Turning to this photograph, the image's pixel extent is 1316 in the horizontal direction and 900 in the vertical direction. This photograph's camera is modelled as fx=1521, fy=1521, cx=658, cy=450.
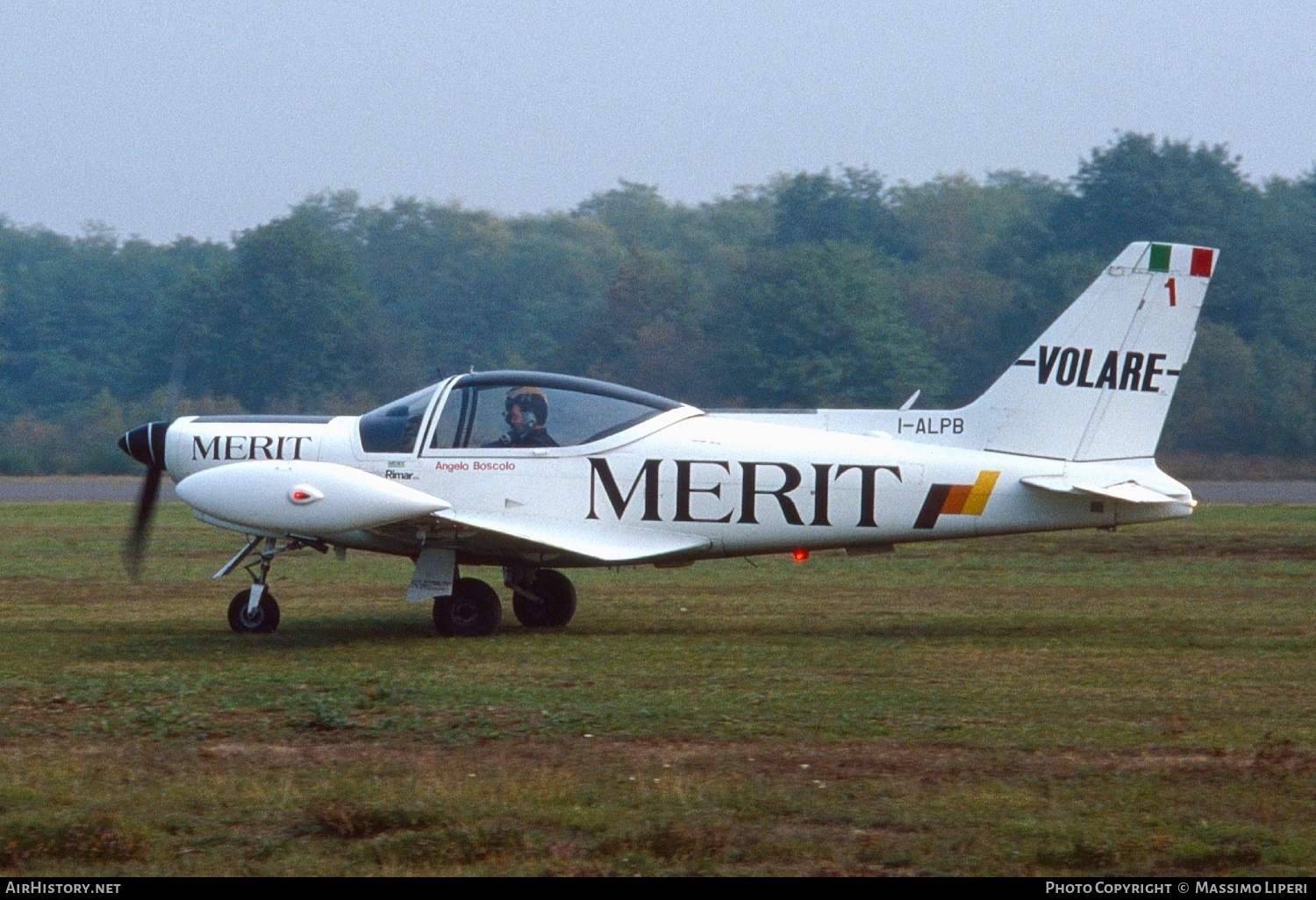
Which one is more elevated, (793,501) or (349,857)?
(793,501)

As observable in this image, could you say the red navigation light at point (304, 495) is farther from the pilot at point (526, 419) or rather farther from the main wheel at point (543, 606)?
the main wheel at point (543, 606)

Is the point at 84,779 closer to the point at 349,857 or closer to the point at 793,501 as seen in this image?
the point at 349,857

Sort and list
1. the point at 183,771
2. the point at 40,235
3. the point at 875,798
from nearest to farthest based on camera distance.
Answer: the point at 875,798
the point at 183,771
the point at 40,235

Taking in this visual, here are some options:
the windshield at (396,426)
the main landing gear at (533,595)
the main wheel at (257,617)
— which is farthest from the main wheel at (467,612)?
the main wheel at (257,617)

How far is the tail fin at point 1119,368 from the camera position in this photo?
11922 mm

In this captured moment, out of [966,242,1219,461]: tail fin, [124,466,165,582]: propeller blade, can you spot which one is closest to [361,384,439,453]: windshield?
[124,466,165,582]: propeller blade

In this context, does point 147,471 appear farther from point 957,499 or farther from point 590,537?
point 957,499

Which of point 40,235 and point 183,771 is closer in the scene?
point 183,771

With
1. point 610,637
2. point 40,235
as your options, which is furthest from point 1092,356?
point 40,235

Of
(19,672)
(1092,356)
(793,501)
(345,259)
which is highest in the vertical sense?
(345,259)

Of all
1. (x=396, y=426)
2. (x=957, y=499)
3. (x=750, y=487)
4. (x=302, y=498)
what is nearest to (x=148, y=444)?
(x=396, y=426)

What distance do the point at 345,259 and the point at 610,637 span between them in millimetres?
47248

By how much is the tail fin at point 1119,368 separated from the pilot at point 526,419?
3.55 metres

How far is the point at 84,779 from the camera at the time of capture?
6.90m
